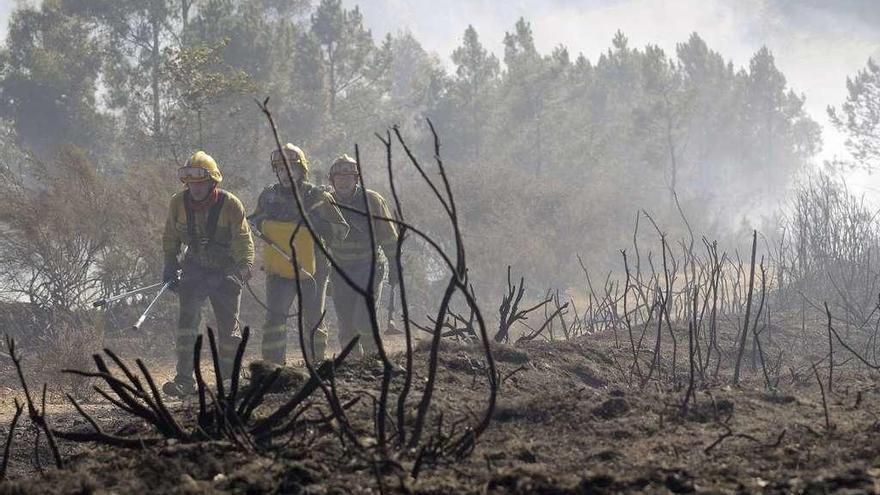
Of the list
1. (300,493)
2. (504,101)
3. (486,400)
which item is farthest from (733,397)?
(504,101)

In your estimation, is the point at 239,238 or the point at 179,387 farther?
the point at 239,238

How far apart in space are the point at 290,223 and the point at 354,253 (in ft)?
2.28

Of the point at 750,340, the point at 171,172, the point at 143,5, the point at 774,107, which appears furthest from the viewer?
the point at 774,107

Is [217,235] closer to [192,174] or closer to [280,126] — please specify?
[192,174]

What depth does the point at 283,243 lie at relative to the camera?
25.2ft

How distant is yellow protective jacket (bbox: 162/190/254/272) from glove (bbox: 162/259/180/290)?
0.31 ft

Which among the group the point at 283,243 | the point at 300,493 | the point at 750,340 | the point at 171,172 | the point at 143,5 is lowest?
the point at 300,493

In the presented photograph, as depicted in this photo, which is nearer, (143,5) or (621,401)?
(621,401)

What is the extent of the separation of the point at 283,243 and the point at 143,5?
24.7m

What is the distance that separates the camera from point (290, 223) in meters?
7.78

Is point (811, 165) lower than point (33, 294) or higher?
higher

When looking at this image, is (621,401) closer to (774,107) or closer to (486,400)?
(486,400)

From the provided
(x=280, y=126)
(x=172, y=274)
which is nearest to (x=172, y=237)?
(x=172, y=274)

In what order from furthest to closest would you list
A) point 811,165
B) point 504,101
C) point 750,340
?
point 811,165 → point 504,101 → point 750,340
